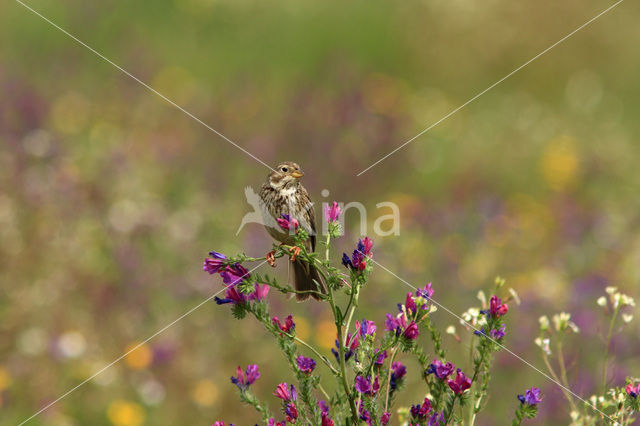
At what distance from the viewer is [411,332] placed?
1877 millimetres

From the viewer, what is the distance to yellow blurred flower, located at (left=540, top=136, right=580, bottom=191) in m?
7.14

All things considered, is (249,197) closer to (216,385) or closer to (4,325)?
(216,385)

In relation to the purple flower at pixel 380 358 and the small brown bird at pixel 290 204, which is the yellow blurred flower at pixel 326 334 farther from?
the purple flower at pixel 380 358

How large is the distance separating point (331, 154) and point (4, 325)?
113 inches

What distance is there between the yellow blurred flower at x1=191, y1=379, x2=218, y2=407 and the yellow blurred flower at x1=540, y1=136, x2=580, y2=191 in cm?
433

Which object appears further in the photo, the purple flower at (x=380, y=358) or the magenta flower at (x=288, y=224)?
the magenta flower at (x=288, y=224)

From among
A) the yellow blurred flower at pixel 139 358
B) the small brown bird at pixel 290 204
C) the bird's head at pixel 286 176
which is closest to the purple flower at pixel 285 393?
the small brown bird at pixel 290 204

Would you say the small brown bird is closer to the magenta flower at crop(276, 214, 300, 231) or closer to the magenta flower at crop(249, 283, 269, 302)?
the magenta flower at crop(276, 214, 300, 231)

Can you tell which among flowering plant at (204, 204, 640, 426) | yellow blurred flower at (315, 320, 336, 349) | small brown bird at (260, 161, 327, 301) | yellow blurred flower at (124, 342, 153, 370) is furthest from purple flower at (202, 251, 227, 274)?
yellow blurred flower at (315, 320, 336, 349)

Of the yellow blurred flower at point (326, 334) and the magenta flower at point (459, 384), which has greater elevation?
the yellow blurred flower at point (326, 334)

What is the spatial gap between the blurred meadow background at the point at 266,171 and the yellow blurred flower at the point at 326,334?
17 millimetres

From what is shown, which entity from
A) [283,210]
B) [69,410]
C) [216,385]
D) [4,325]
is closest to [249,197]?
[283,210]

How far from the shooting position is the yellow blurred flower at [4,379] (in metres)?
3.83

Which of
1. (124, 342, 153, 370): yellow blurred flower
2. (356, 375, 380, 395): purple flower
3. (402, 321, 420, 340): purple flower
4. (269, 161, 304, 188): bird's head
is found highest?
(269, 161, 304, 188): bird's head
